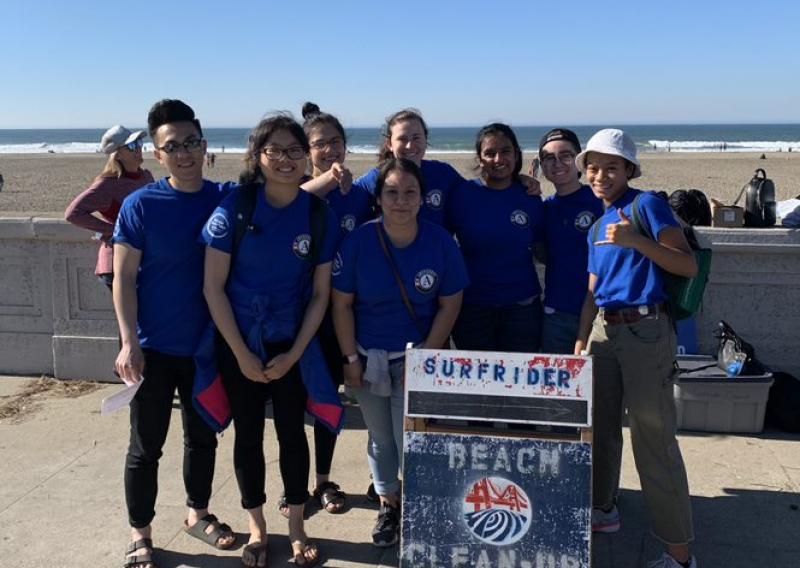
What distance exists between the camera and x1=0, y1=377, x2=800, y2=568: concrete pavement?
3.72 metres

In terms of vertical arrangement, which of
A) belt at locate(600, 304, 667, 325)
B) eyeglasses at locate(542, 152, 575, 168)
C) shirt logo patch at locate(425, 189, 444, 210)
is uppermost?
eyeglasses at locate(542, 152, 575, 168)

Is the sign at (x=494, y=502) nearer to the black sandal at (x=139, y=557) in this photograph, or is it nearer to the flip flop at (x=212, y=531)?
the flip flop at (x=212, y=531)

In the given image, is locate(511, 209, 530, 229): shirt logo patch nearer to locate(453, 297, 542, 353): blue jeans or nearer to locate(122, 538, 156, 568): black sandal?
locate(453, 297, 542, 353): blue jeans

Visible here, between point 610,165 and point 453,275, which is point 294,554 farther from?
point 610,165

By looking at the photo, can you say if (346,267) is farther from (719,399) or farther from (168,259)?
(719,399)

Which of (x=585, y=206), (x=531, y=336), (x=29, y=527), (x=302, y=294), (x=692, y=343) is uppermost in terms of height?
(x=585, y=206)

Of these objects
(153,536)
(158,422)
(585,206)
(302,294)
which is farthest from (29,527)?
(585,206)

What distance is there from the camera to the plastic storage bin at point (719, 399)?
493 centimetres

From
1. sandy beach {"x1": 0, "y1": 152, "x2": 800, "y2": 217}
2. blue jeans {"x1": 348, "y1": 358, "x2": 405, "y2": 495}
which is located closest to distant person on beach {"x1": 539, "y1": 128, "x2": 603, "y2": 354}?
blue jeans {"x1": 348, "y1": 358, "x2": 405, "y2": 495}

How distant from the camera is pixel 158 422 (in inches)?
141

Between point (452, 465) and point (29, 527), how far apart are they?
7.67 feet

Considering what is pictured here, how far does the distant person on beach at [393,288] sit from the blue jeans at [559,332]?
0.70 meters

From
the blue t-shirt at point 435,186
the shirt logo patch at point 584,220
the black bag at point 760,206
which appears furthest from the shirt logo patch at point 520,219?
the black bag at point 760,206

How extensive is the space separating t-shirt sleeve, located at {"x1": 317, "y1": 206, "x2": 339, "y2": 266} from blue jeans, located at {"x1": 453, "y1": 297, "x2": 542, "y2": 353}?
0.93 meters
